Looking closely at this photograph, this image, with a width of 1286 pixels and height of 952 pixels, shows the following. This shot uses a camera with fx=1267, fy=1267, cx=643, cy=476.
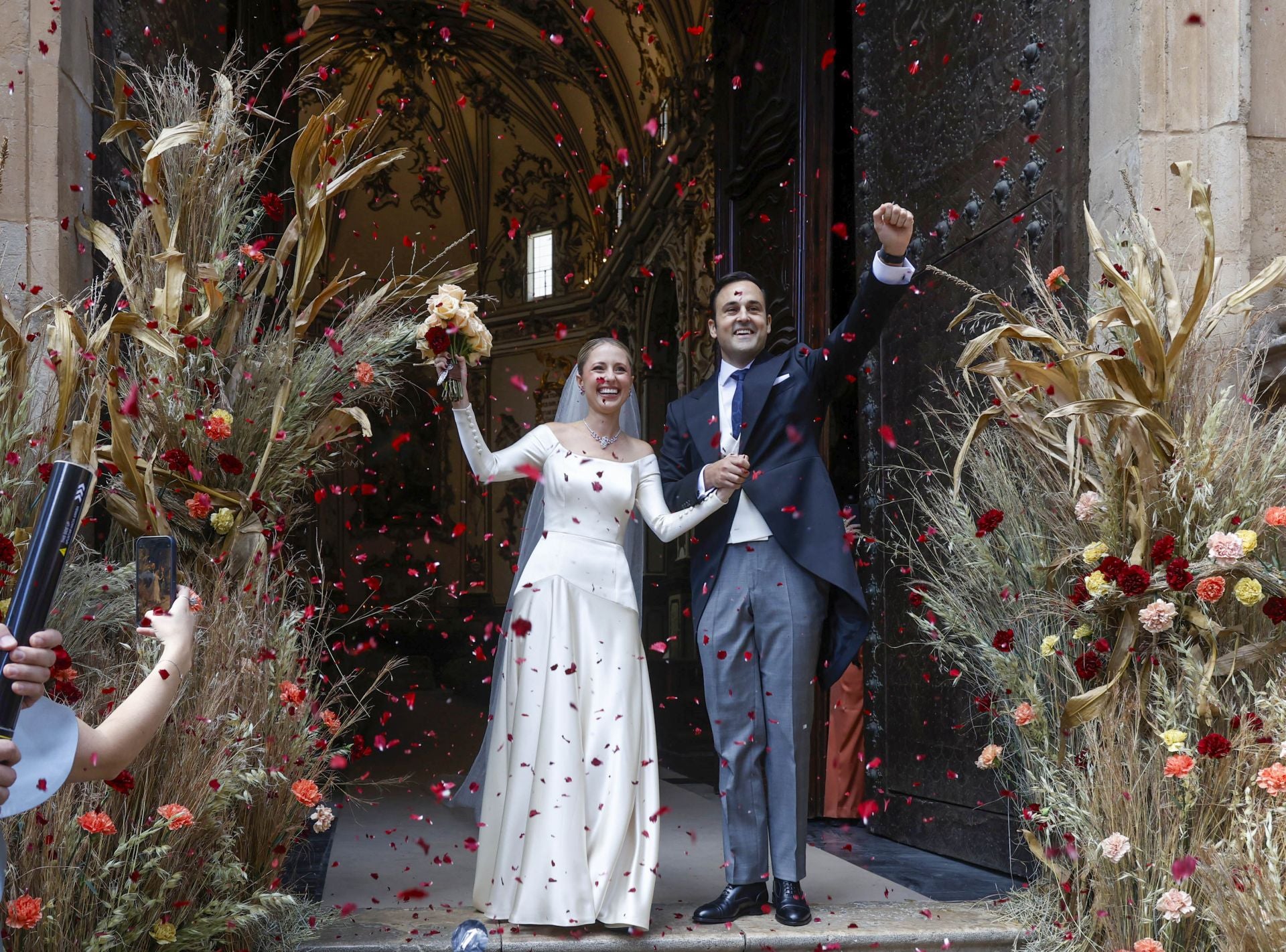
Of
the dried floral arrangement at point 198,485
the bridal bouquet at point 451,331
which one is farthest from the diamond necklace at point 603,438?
the dried floral arrangement at point 198,485

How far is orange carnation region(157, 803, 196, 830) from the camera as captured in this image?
274 centimetres

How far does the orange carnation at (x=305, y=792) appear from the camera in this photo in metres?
3.17

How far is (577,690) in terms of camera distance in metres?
3.69

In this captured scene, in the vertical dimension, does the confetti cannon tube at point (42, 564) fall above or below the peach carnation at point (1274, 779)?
above

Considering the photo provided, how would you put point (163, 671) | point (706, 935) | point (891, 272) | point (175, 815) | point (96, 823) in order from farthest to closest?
point (891, 272) < point (706, 935) < point (175, 815) < point (96, 823) < point (163, 671)

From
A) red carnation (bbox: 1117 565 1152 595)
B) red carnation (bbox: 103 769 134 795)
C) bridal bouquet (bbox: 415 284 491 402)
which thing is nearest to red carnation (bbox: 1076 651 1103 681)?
red carnation (bbox: 1117 565 1152 595)

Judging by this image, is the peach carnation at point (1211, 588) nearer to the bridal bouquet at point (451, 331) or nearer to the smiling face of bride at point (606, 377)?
the smiling face of bride at point (606, 377)

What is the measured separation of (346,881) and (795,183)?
367cm

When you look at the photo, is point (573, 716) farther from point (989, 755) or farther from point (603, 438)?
point (989, 755)

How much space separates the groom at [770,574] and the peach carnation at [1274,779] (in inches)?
48.6

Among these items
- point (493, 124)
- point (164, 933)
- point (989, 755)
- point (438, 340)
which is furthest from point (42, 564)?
point (493, 124)

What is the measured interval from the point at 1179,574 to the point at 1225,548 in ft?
0.42

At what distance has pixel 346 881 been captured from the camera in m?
4.28

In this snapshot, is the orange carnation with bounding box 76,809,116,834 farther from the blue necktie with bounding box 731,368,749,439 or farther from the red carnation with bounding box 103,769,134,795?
the blue necktie with bounding box 731,368,749,439
